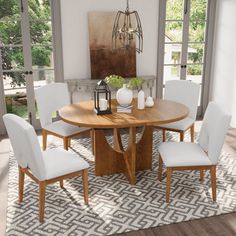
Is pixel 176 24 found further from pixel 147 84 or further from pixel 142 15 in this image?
pixel 147 84

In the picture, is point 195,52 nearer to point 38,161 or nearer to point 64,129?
point 64,129

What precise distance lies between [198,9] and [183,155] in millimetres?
3525

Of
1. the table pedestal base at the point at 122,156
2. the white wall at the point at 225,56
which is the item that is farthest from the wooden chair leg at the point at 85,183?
the white wall at the point at 225,56

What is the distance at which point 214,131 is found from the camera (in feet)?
9.71

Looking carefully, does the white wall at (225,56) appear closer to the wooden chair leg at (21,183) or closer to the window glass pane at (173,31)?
the window glass pane at (173,31)

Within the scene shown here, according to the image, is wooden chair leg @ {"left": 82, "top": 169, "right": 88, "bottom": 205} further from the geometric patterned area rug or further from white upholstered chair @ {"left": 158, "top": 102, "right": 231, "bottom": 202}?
white upholstered chair @ {"left": 158, "top": 102, "right": 231, "bottom": 202}

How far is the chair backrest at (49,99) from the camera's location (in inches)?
158

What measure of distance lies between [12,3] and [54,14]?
2.06ft

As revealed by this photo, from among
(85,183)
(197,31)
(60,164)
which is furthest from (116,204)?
(197,31)

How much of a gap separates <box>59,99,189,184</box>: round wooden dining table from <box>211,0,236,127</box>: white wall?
6.72 feet

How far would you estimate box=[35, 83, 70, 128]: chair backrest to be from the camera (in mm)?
4023

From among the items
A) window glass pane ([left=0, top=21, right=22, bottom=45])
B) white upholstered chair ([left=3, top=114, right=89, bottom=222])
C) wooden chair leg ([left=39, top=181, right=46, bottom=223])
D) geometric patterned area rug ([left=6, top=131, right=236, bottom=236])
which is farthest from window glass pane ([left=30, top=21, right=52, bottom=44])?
wooden chair leg ([left=39, top=181, right=46, bottom=223])

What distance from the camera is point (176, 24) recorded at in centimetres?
562

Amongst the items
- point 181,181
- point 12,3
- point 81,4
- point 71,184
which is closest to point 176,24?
point 81,4
